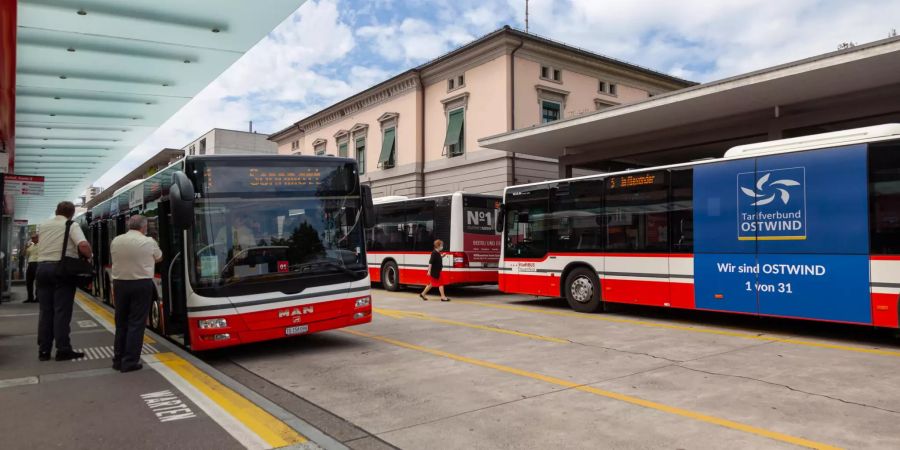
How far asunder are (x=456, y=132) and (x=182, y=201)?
20196 millimetres

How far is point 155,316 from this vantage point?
9711mm

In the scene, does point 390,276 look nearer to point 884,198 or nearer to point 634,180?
point 634,180

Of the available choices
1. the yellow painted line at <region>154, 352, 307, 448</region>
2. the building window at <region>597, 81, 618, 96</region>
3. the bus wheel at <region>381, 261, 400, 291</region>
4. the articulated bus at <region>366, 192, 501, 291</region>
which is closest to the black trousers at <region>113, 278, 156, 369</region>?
the yellow painted line at <region>154, 352, 307, 448</region>

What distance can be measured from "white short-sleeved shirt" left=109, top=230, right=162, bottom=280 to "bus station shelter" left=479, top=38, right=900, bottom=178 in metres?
12.5

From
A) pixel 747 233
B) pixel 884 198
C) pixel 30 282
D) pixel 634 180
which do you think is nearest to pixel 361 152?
pixel 30 282

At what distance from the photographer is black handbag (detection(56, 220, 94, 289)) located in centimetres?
702

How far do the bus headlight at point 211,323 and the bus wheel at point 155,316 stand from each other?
87.6 inches

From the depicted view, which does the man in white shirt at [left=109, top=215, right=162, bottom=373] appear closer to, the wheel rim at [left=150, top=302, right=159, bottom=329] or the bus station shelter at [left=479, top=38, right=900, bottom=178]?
the wheel rim at [left=150, top=302, right=159, bottom=329]

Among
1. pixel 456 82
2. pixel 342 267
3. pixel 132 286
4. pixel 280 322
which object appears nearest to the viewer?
pixel 132 286

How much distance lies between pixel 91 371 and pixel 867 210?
10.1 m

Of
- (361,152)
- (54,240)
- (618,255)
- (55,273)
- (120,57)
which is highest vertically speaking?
(361,152)

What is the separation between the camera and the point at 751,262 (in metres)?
9.30

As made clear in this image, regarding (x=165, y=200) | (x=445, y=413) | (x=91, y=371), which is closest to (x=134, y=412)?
(x=91, y=371)

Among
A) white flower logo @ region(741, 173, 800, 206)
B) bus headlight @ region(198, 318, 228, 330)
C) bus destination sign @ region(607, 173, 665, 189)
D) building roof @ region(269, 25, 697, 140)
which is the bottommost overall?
bus headlight @ region(198, 318, 228, 330)
